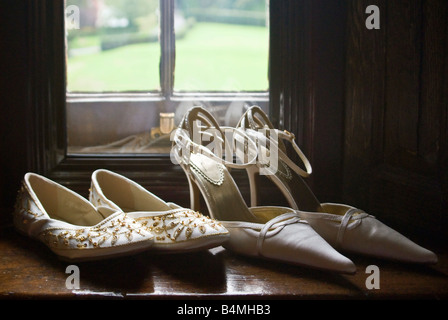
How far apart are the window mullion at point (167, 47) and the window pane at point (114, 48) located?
63mm

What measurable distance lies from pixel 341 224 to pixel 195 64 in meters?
1.09

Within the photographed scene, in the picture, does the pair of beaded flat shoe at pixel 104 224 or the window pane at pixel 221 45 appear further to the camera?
the window pane at pixel 221 45

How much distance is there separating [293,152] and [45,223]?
67cm

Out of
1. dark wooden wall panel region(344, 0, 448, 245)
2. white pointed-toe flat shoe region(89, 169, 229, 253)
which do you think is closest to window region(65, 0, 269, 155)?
dark wooden wall panel region(344, 0, 448, 245)

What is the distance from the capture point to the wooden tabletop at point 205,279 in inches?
27.4

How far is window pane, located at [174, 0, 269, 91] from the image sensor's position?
5.75 ft

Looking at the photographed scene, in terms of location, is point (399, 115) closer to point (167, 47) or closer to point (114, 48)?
point (167, 47)

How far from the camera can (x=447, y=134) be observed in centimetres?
92

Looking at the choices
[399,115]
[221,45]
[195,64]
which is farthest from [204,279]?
[221,45]

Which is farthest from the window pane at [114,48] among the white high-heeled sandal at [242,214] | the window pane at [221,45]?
the white high-heeled sandal at [242,214]

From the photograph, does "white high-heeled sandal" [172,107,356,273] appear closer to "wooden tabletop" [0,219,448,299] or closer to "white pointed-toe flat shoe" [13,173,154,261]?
"wooden tabletop" [0,219,448,299]

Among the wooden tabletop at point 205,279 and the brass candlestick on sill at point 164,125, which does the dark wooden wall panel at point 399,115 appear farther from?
the brass candlestick on sill at point 164,125

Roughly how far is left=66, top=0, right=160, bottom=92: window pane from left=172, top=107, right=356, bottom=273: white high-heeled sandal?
80 centimetres

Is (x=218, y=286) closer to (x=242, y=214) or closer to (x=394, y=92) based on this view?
(x=242, y=214)
